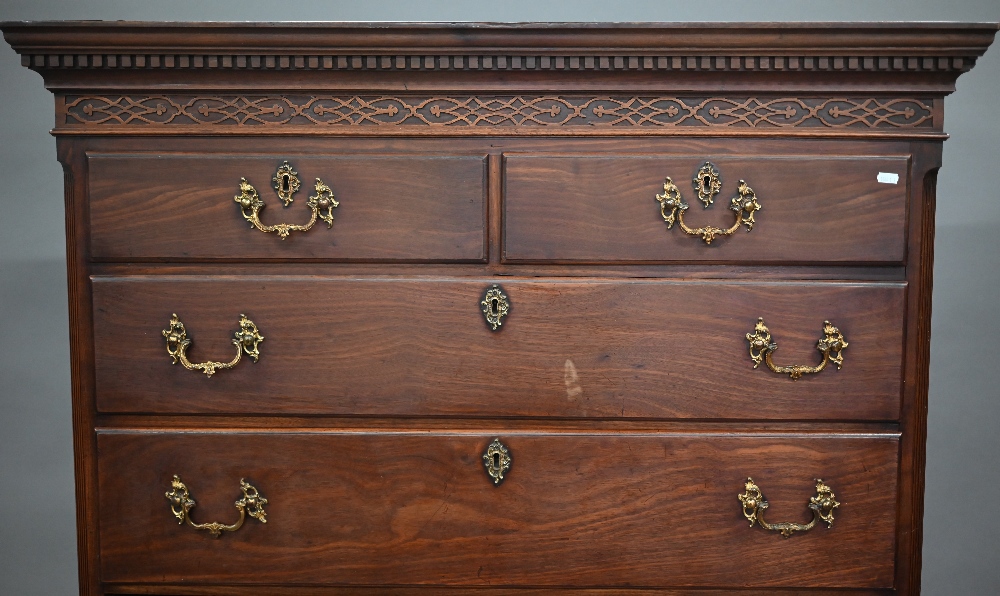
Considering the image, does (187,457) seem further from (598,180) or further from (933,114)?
(933,114)

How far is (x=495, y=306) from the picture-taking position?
1.60m

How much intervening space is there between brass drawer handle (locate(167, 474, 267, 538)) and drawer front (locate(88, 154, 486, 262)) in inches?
18.9

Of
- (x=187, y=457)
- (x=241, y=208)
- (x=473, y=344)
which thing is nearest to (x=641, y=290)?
(x=473, y=344)

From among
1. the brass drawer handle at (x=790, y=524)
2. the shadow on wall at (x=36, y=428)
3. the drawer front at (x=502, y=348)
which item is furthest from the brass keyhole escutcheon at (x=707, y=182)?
the shadow on wall at (x=36, y=428)

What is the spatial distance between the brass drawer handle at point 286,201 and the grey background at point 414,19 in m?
1.13

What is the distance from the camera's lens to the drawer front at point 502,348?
1.60 metres

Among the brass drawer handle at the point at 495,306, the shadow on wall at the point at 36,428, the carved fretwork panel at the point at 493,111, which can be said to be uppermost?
the carved fretwork panel at the point at 493,111

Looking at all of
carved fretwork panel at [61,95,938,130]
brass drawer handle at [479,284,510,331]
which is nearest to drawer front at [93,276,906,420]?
brass drawer handle at [479,284,510,331]

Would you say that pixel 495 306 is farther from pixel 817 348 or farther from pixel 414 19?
pixel 414 19

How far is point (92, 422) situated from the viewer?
164 cm

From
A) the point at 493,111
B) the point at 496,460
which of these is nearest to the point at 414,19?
the point at 493,111

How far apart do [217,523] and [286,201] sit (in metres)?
0.69

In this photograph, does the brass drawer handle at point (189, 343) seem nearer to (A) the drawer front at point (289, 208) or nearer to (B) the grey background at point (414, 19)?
(A) the drawer front at point (289, 208)

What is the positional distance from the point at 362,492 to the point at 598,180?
81cm
